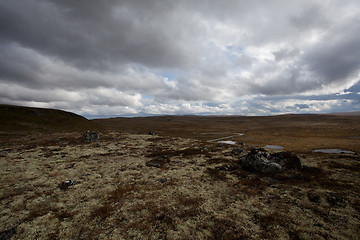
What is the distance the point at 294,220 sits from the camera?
8.84m

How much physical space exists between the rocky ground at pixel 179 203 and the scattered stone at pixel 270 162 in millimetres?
605

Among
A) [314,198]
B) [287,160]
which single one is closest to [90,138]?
[287,160]

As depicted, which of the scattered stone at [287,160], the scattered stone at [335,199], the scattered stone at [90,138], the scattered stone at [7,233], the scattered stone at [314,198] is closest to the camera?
the scattered stone at [7,233]

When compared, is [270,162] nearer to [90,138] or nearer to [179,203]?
[179,203]

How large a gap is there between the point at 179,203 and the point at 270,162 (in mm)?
12824

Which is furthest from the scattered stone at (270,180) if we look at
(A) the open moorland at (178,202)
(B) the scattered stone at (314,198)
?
(B) the scattered stone at (314,198)

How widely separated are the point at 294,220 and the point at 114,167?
18.6 meters

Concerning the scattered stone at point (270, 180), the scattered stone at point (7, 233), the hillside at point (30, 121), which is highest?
the hillside at point (30, 121)

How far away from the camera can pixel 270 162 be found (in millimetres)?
17625

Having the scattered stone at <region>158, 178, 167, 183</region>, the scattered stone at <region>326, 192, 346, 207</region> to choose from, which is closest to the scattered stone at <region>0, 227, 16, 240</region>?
the scattered stone at <region>158, 178, 167, 183</region>

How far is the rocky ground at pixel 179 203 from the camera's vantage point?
8117mm

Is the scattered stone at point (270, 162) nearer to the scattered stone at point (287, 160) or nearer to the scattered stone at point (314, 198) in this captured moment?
the scattered stone at point (287, 160)

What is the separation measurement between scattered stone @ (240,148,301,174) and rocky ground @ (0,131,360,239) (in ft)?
1.99

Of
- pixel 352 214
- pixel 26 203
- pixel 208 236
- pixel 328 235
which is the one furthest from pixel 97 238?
pixel 352 214
